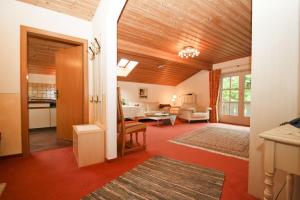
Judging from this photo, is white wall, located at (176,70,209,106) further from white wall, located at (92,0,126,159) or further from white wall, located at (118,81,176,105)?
white wall, located at (92,0,126,159)

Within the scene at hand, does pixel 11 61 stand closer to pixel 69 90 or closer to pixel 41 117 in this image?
pixel 69 90

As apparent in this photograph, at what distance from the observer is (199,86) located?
7.02 m

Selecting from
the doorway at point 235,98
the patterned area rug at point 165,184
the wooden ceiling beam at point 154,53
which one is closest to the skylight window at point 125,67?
the wooden ceiling beam at point 154,53

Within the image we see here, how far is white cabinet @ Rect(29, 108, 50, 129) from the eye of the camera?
159 inches

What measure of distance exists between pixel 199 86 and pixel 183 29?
3959 millimetres

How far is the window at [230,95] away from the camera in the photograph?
577 centimetres

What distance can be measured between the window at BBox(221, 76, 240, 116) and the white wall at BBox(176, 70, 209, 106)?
75 cm

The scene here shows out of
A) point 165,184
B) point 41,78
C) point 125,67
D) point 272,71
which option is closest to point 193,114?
point 125,67

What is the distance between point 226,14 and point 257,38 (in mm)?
2208

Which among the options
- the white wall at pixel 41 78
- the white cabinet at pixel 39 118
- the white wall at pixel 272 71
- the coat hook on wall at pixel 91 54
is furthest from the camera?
the white wall at pixel 41 78

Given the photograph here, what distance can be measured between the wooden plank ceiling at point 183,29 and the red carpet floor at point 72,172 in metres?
2.75

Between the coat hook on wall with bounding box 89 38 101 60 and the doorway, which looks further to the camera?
the doorway

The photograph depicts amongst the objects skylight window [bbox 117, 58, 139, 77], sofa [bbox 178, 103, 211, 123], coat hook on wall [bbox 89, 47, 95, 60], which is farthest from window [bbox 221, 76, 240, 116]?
coat hook on wall [bbox 89, 47, 95, 60]

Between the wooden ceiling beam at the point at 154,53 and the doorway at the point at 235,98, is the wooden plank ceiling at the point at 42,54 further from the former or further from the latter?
the doorway at the point at 235,98
